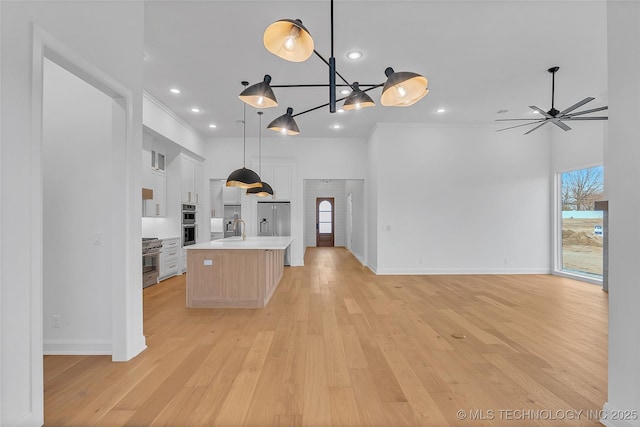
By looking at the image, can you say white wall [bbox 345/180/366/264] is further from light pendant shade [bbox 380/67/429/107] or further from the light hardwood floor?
light pendant shade [bbox 380/67/429/107]

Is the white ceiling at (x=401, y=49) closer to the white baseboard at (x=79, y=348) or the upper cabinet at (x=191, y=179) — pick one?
the upper cabinet at (x=191, y=179)

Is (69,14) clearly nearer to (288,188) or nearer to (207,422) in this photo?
(207,422)

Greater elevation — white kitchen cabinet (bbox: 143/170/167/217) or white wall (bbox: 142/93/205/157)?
white wall (bbox: 142/93/205/157)

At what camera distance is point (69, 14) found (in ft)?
6.27

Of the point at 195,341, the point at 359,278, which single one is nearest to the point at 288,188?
the point at 359,278

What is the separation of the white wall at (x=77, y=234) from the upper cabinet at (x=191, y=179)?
3.73m

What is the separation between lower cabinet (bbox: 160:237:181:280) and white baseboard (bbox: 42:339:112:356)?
3.12m

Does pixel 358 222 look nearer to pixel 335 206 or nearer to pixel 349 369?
pixel 335 206

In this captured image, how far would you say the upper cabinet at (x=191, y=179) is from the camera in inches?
249

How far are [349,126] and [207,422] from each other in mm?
5951

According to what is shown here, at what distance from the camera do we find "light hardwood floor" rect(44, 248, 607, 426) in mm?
1793

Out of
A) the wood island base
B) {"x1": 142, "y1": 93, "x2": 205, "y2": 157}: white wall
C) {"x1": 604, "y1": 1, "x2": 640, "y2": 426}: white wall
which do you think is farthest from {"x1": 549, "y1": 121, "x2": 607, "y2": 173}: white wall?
{"x1": 142, "y1": 93, "x2": 205, "y2": 157}: white wall

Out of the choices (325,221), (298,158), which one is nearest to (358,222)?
(298,158)

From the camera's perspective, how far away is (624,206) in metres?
1.62
